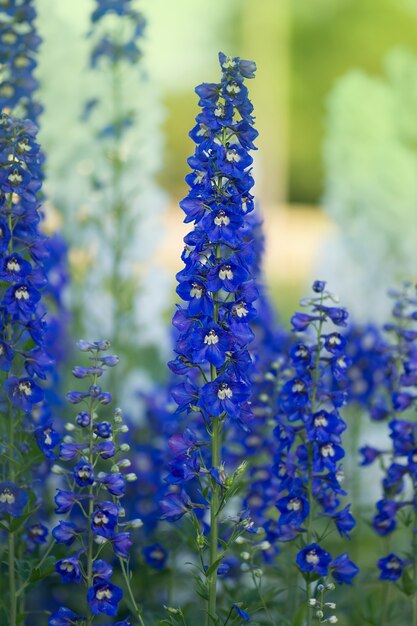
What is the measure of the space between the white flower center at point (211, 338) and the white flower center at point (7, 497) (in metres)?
0.88

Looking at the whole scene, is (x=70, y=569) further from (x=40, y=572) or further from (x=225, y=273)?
(x=225, y=273)

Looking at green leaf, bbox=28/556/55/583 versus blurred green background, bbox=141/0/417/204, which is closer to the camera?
green leaf, bbox=28/556/55/583

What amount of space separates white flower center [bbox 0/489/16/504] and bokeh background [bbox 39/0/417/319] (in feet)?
10.7

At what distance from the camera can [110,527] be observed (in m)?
3.13

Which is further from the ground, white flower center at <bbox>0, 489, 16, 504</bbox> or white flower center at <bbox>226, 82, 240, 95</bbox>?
white flower center at <bbox>226, 82, 240, 95</bbox>

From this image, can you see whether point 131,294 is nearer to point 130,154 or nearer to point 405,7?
point 130,154

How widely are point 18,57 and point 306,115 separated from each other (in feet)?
63.6

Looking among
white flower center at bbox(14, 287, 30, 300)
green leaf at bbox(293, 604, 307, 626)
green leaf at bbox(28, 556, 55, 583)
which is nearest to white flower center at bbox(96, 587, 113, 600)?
green leaf at bbox(28, 556, 55, 583)

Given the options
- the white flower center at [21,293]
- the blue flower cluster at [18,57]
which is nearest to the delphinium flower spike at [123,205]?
the blue flower cluster at [18,57]

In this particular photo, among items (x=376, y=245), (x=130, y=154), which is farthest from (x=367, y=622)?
(x=376, y=245)

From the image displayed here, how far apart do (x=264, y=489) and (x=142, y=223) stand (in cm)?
324

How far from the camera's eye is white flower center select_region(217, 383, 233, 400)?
3.02 metres

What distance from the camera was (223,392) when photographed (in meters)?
3.02

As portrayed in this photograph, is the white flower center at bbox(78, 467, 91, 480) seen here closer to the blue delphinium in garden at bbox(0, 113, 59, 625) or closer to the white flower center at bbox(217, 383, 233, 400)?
the blue delphinium in garden at bbox(0, 113, 59, 625)
